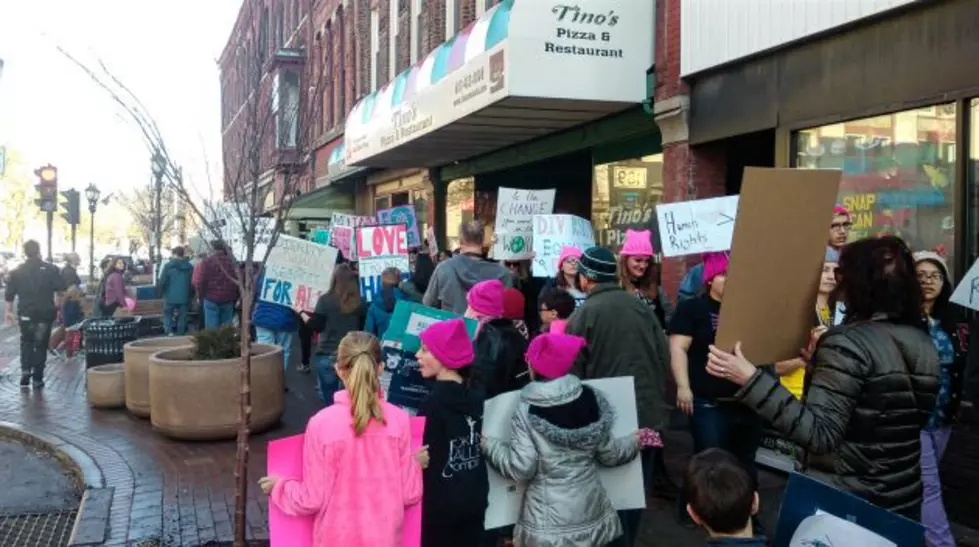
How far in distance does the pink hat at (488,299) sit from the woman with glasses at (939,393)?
2.16m

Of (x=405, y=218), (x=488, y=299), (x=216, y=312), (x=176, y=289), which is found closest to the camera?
(x=488, y=299)

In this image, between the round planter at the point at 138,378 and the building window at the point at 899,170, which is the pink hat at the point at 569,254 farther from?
the round planter at the point at 138,378

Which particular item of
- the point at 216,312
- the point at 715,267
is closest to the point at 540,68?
the point at 715,267

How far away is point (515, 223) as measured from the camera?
31.4 feet

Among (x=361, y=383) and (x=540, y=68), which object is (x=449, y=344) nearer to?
(x=361, y=383)

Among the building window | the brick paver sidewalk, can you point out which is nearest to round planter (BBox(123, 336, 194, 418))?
the brick paver sidewalk

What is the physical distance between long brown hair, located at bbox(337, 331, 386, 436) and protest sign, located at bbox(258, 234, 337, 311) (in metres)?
4.03

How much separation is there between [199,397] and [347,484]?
4.74 m

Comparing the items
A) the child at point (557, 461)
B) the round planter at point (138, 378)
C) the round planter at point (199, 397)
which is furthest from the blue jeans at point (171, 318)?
the child at point (557, 461)

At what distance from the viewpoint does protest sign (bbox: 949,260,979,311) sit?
430cm

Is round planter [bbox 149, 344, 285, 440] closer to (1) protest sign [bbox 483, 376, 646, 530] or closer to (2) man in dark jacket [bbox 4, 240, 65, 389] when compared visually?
(2) man in dark jacket [bbox 4, 240, 65, 389]

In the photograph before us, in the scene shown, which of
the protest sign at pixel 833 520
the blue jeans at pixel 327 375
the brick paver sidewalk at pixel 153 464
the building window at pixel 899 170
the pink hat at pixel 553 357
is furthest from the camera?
the blue jeans at pixel 327 375

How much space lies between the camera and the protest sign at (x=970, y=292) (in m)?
4.30

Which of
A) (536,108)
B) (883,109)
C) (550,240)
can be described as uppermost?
(536,108)
